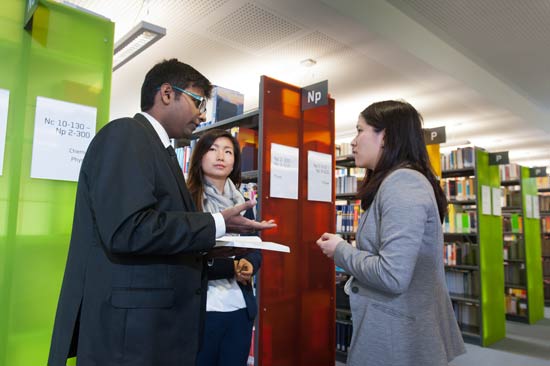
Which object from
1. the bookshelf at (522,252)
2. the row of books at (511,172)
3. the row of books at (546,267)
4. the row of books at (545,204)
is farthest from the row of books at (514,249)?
the row of books at (545,204)

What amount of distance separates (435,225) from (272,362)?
181cm

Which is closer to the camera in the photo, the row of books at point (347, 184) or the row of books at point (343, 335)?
the row of books at point (343, 335)

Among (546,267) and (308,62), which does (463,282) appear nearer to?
(308,62)

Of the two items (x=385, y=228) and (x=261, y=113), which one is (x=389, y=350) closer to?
(x=385, y=228)

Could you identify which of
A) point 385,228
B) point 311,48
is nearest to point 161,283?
point 385,228

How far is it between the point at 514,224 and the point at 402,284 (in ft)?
20.3

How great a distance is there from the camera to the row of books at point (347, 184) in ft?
17.1

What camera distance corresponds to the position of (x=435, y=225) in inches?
50.6

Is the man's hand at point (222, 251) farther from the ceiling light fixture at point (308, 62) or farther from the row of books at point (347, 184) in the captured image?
the ceiling light fixture at point (308, 62)

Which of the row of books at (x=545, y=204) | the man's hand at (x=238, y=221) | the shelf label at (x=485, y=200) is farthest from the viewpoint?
the row of books at (x=545, y=204)

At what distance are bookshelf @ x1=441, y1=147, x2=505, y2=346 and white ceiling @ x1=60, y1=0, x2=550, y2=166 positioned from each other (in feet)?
4.29

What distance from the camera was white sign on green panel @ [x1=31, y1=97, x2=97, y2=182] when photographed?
1.66m

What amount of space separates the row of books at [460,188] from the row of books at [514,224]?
1.72 m

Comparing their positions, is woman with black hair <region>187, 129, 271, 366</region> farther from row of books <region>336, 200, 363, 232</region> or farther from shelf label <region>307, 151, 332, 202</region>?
row of books <region>336, 200, 363, 232</region>
